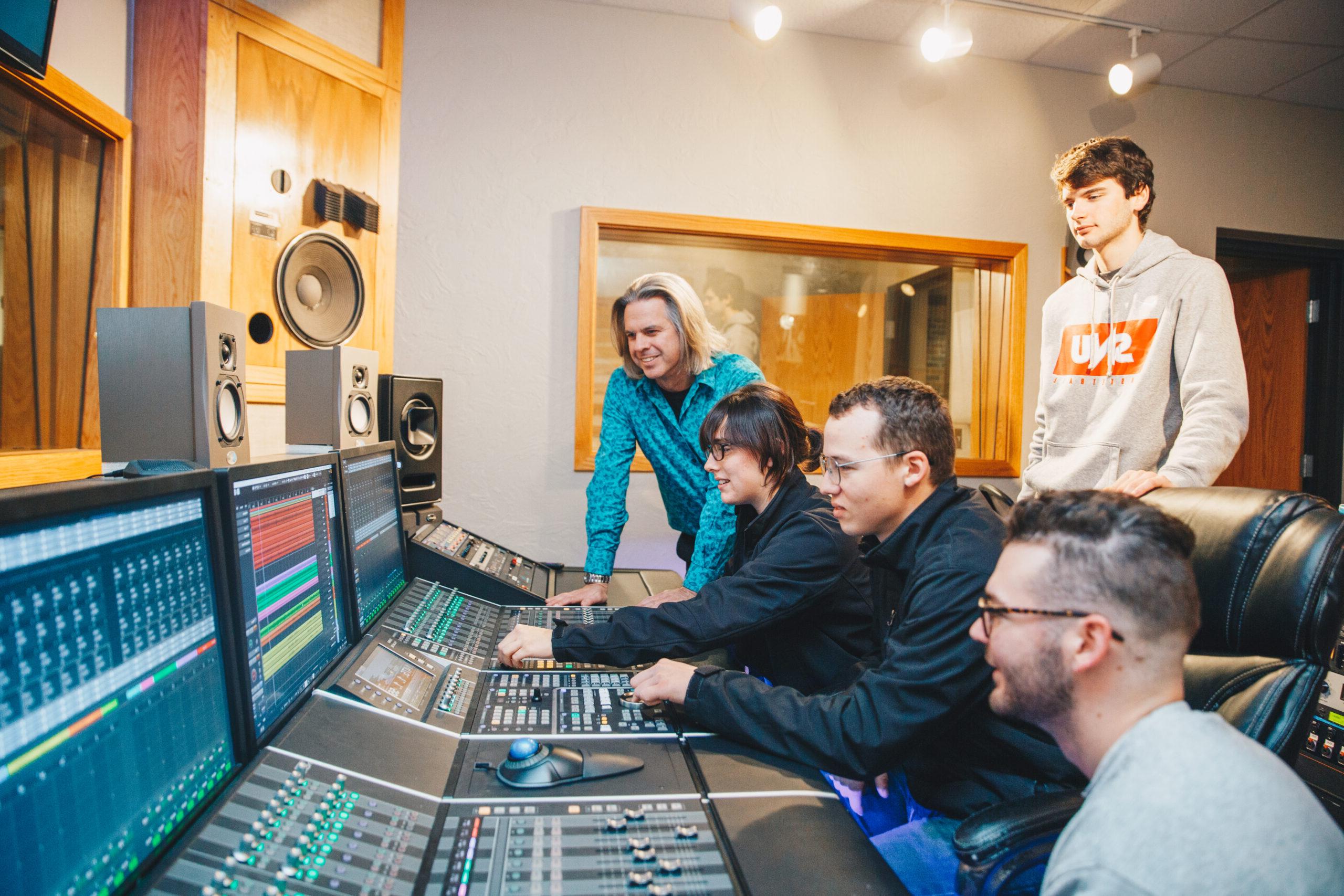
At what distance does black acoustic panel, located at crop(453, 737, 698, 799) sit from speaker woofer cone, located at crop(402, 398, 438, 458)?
1384 mm

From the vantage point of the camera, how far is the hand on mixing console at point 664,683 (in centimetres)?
109

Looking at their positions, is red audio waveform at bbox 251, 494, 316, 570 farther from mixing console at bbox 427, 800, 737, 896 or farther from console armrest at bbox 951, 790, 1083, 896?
console armrest at bbox 951, 790, 1083, 896

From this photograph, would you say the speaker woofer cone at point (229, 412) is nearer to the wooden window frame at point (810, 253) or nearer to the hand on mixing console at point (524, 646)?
Result: the hand on mixing console at point (524, 646)

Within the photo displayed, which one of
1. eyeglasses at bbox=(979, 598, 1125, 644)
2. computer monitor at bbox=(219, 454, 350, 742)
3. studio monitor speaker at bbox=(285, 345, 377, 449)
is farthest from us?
studio monitor speaker at bbox=(285, 345, 377, 449)

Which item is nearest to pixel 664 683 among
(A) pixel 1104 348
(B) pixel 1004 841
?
(B) pixel 1004 841

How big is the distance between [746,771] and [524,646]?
50 cm

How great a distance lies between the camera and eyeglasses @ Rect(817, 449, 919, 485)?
129 centimetres

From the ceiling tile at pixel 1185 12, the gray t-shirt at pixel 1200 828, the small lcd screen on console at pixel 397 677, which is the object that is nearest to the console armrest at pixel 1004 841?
the gray t-shirt at pixel 1200 828

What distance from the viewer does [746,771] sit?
37.4 inches

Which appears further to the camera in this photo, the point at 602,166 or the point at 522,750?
the point at 602,166

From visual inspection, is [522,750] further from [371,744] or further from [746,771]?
[746,771]

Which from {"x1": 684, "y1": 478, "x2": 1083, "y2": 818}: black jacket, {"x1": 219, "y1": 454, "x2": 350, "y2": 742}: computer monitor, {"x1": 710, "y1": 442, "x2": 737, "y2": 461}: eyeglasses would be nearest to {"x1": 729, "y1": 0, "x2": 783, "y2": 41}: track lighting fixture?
{"x1": 710, "y1": 442, "x2": 737, "y2": 461}: eyeglasses

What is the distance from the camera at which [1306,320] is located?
395cm

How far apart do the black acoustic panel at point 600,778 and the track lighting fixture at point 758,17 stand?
2.78 m
